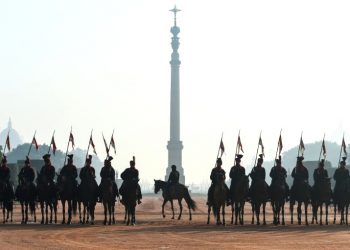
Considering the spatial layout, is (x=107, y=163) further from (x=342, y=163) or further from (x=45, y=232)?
(x=342, y=163)

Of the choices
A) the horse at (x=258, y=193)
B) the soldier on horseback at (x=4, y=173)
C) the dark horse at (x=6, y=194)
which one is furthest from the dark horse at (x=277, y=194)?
the soldier on horseback at (x=4, y=173)

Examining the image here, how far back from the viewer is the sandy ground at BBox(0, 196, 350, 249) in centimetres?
2533

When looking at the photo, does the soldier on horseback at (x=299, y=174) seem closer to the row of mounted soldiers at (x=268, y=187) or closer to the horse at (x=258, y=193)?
the row of mounted soldiers at (x=268, y=187)

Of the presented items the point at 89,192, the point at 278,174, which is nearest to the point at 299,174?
the point at 278,174

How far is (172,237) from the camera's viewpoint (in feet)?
94.0

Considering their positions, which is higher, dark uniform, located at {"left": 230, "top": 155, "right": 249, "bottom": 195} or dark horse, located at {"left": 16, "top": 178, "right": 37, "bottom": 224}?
dark uniform, located at {"left": 230, "top": 155, "right": 249, "bottom": 195}

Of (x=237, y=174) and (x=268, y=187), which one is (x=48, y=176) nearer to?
(x=237, y=174)

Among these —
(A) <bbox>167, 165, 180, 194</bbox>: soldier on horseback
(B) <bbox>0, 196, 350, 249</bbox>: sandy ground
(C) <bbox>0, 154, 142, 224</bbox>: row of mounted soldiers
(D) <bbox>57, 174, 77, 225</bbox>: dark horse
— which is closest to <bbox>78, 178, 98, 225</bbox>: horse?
(C) <bbox>0, 154, 142, 224</bbox>: row of mounted soldiers

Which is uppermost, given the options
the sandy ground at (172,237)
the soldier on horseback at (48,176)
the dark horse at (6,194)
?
the soldier on horseback at (48,176)

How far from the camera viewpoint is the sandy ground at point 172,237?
997 inches

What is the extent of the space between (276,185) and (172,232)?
734 centimetres

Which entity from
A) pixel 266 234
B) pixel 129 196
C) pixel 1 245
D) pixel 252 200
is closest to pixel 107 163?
pixel 129 196

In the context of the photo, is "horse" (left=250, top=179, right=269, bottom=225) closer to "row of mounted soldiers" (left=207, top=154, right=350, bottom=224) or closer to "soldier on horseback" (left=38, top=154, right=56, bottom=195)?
"row of mounted soldiers" (left=207, top=154, right=350, bottom=224)

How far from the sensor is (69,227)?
34.2m
